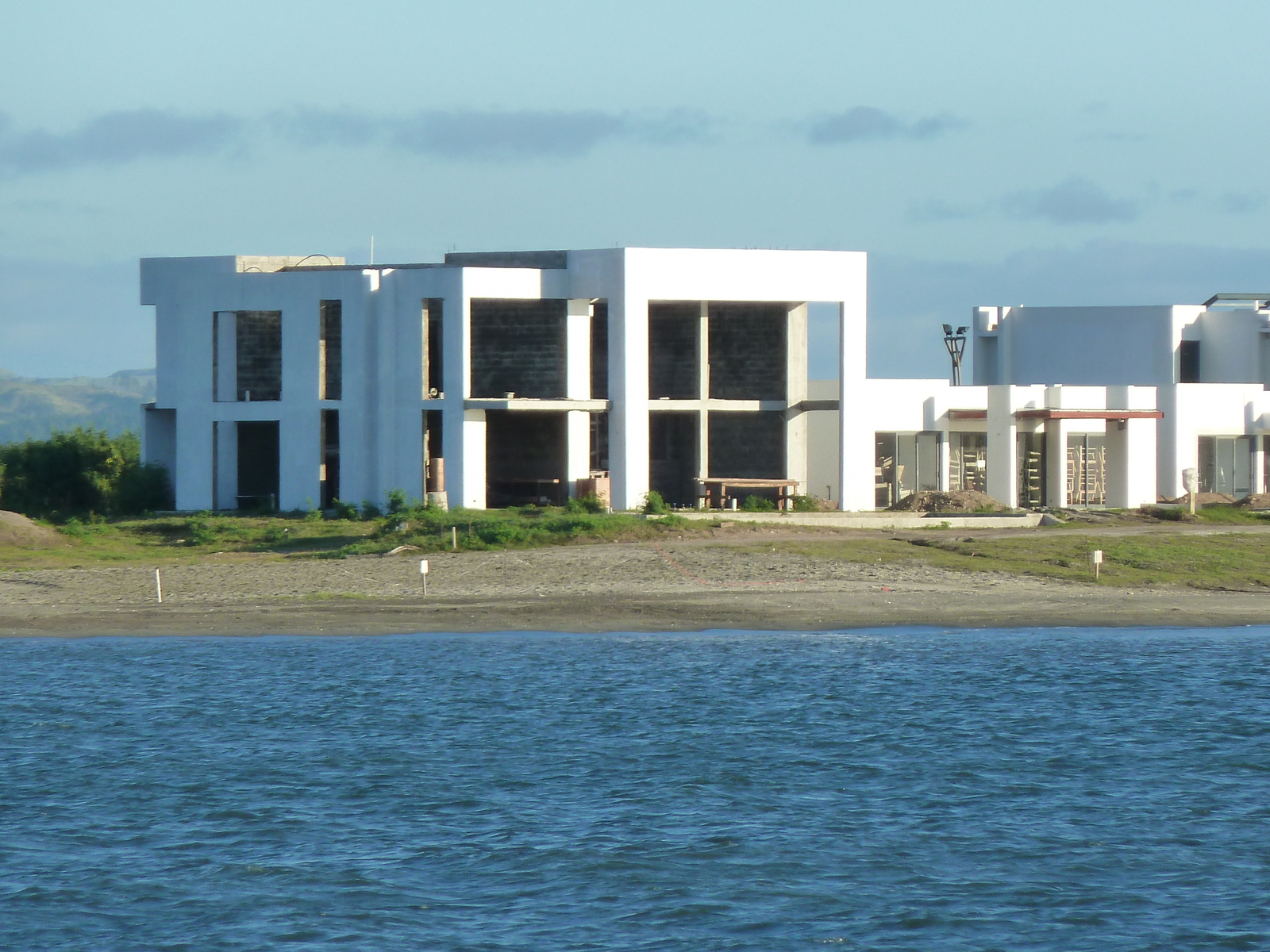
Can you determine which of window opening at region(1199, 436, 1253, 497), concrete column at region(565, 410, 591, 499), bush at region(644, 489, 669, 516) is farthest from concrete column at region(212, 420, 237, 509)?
window opening at region(1199, 436, 1253, 497)

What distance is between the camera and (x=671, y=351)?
47875mm

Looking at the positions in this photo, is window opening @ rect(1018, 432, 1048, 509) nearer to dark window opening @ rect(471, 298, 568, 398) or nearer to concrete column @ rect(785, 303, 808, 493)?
concrete column @ rect(785, 303, 808, 493)

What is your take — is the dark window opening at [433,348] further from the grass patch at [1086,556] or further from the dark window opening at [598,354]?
the grass patch at [1086,556]

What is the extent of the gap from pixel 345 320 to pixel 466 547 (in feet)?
31.9

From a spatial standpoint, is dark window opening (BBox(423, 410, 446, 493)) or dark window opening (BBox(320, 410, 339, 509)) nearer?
dark window opening (BBox(423, 410, 446, 493))

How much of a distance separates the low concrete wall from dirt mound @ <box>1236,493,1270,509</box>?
26.5 feet

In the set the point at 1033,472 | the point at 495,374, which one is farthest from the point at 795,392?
the point at 495,374

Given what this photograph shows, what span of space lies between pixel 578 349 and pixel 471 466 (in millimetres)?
4458

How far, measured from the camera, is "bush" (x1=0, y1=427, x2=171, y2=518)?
1860 inches

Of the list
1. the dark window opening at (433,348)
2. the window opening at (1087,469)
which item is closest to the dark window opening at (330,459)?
the dark window opening at (433,348)

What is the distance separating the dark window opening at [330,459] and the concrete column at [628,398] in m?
8.09

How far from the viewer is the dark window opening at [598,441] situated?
4771 centimetres

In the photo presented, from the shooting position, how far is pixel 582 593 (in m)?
32.8

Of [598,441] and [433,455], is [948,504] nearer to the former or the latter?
[598,441]
